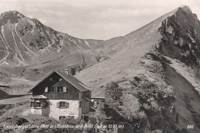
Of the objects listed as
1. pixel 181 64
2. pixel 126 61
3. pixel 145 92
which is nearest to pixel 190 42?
pixel 181 64

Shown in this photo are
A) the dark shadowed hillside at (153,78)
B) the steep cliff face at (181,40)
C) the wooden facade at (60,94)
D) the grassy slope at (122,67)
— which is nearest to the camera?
the wooden facade at (60,94)

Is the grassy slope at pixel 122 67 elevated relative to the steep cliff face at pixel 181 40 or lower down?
lower down

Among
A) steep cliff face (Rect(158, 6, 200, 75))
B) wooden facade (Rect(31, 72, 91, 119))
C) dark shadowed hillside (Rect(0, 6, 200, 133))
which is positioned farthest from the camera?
steep cliff face (Rect(158, 6, 200, 75))

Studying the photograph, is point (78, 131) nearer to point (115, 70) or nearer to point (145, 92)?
point (145, 92)

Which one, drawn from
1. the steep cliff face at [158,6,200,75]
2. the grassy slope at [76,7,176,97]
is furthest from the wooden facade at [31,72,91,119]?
the steep cliff face at [158,6,200,75]

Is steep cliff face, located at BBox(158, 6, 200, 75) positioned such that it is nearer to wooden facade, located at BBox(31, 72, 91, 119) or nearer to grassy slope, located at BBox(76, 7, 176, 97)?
grassy slope, located at BBox(76, 7, 176, 97)

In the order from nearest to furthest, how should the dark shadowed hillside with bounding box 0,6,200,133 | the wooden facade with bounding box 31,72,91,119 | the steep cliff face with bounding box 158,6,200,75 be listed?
the wooden facade with bounding box 31,72,91,119
the dark shadowed hillside with bounding box 0,6,200,133
the steep cliff face with bounding box 158,6,200,75

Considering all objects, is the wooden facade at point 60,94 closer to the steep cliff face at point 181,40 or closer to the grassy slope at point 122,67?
the grassy slope at point 122,67

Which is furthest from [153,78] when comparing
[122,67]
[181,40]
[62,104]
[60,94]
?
[181,40]

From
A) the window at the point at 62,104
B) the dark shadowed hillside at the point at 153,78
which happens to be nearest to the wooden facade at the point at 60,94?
the window at the point at 62,104

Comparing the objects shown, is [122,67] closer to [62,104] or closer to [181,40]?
[62,104]
